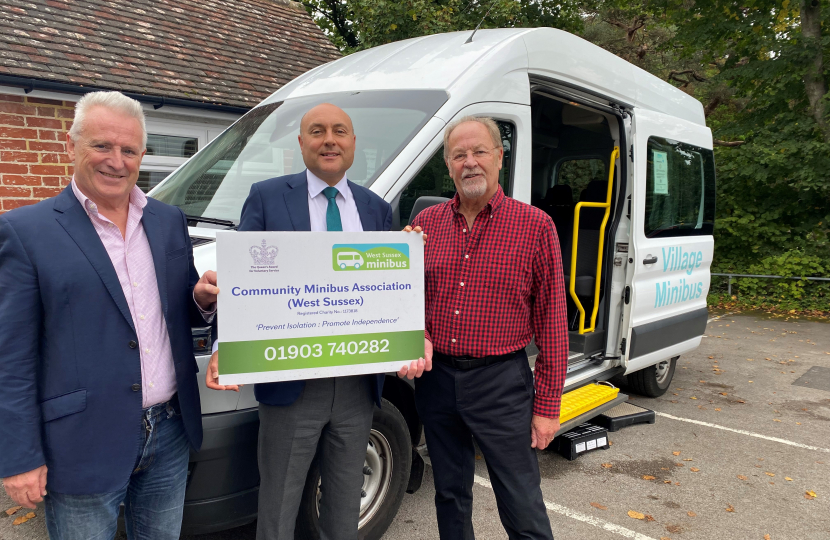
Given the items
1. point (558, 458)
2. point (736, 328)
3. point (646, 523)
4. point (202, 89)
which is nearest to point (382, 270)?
point (646, 523)

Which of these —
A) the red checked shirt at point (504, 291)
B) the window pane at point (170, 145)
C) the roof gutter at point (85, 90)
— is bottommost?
the red checked shirt at point (504, 291)

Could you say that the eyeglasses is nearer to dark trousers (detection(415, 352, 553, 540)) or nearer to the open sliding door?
dark trousers (detection(415, 352, 553, 540))

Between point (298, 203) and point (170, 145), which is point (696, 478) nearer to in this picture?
point (298, 203)

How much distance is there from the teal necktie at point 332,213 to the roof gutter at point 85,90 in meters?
5.31

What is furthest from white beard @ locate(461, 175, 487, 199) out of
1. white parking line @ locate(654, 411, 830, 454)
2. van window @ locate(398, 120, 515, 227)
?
white parking line @ locate(654, 411, 830, 454)

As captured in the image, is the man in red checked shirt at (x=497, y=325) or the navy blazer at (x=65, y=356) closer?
the navy blazer at (x=65, y=356)

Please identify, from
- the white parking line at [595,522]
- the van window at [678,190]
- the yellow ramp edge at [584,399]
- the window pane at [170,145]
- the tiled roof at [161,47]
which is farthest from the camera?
the window pane at [170,145]

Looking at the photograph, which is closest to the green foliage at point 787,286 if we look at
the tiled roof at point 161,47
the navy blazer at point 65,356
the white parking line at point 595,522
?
the tiled roof at point 161,47

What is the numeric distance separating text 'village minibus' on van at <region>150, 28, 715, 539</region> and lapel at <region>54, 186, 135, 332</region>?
0.69 m

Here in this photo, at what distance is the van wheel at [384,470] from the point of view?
2867 millimetres

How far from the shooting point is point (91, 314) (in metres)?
1.64

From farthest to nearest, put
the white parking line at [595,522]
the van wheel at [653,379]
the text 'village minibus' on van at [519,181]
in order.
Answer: the van wheel at [653,379]
the white parking line at [595,522]
the text 'village minibus' on van at [519,181]

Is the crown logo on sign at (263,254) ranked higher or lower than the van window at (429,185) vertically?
lower

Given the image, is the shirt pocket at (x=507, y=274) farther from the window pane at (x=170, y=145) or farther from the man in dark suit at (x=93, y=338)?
the window pane at (x=170, y=145)
